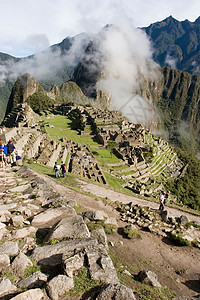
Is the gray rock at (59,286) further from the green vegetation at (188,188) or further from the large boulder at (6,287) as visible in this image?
the green vegetation at (188,188)

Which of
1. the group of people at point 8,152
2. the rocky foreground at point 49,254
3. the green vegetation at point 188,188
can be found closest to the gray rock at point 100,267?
the rocky foreground at point 49,254

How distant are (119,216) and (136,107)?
173 meters

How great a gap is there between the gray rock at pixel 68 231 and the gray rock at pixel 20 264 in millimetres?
774

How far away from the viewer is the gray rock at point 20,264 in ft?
9.82

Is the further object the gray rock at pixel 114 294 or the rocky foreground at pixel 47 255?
the rocky foreground at pixel 47 255

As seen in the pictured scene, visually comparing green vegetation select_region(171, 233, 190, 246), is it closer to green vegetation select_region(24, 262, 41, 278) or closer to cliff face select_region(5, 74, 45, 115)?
green vegetation select_region(24, 262, 41, 278)

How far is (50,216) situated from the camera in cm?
516

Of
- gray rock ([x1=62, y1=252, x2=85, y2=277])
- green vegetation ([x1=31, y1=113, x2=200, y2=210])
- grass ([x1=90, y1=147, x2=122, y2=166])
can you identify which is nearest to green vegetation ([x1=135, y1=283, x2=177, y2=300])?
gray rock ([x1=62, y1=252, x2=85, y2=277])

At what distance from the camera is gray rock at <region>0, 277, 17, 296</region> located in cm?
256

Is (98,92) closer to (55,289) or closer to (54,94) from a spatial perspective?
(54,94)

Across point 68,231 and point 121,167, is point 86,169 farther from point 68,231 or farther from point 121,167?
point 68,231

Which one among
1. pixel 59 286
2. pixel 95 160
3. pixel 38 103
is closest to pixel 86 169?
pixel 95 160

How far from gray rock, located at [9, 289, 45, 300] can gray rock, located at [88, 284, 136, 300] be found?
2.16ft

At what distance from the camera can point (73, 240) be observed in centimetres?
385
